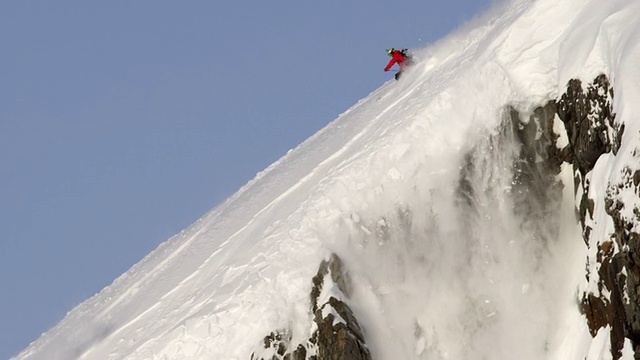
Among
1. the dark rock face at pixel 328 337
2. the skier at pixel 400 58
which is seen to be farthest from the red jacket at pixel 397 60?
the dark rock face at pixel 328 337

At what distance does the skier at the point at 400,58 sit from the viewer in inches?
1919

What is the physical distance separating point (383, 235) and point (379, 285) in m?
1.24

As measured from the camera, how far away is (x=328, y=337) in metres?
35.4

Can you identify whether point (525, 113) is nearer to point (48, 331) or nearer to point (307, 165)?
point (307, 165)

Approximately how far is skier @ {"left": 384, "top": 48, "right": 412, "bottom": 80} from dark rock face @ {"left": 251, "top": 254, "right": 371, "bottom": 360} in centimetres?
1363

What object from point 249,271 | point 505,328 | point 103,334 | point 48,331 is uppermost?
point 48,331

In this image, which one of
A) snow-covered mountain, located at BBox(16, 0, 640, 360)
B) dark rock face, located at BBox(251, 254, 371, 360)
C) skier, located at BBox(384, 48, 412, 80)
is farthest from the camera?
skier, located at BBox(384, 48, 412, 80)

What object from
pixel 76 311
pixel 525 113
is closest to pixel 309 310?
pixel 525 113

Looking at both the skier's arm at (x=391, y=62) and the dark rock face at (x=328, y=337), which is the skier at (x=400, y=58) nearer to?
the skier's arm at (x=391, y=62)

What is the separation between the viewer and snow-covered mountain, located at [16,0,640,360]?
34.6 metres

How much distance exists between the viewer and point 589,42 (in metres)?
34.9

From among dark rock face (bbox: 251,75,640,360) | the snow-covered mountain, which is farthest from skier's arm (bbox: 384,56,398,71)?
dark rock face (bbox: 251,75,640,360)

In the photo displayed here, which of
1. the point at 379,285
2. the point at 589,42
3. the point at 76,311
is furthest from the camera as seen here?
the point at 76,311

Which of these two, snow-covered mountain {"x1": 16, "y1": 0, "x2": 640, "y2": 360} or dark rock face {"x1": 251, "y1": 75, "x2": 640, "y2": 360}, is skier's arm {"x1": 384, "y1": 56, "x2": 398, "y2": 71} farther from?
dark rock face {"x1": 251, "y1": 75, "x2": 640, "y2": 360}
